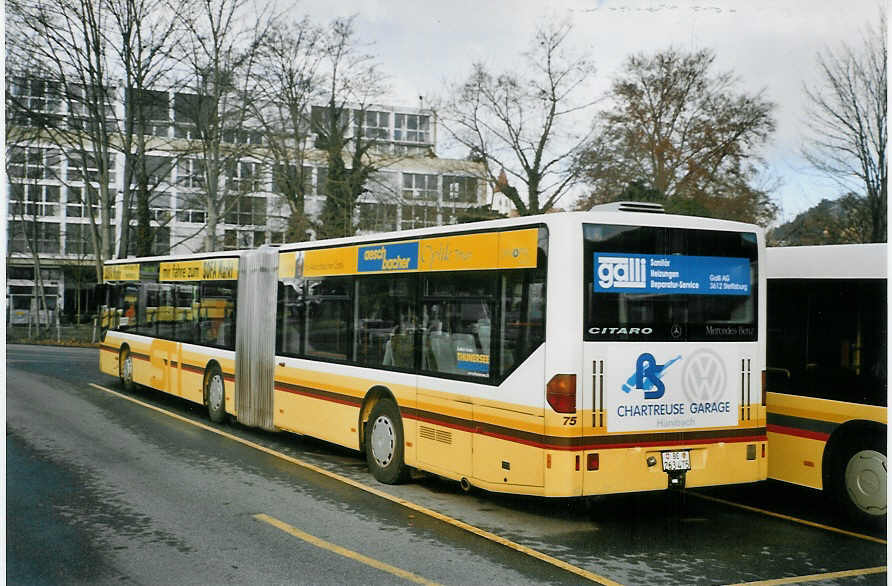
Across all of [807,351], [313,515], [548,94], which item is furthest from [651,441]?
[548,94]

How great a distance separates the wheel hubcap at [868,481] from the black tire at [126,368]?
46.6 feet

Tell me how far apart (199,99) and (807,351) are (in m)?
26.4

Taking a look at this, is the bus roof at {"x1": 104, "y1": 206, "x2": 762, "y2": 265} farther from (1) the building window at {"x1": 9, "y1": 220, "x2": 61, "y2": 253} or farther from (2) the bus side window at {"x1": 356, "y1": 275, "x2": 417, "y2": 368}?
(1) the building window at {"x1": 9, "y1": 220, "x2": 61, "y2": 253}

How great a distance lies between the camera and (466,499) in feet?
31.0

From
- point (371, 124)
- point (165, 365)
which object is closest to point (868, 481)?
point (165, 365)

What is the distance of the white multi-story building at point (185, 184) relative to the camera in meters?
33.3

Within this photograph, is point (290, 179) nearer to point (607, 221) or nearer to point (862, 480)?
point (607, 221)

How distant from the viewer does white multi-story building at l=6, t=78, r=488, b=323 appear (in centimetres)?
3328

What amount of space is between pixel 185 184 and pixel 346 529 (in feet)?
129

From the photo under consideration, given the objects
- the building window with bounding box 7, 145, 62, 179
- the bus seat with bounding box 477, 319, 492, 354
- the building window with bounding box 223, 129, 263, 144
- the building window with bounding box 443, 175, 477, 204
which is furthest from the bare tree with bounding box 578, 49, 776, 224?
the bus seat with bounding box 477, 319, 492, 354

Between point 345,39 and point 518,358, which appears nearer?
point 518,358

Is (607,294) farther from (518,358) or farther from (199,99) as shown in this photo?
(199,99)

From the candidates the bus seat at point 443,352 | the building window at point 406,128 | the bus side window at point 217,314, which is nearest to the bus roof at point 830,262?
the bus seat at point 443,352

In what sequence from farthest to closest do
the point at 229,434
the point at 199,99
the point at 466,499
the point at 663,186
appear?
the point at 663,186
the point at 199,99
the point at 229,434
the point at 466,499
